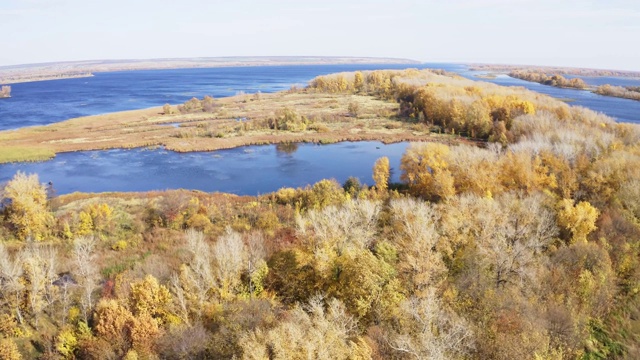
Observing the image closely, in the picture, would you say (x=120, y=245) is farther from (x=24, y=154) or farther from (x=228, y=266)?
(x=24, y=154)

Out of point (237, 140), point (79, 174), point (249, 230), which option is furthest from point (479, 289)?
point (237, 140)

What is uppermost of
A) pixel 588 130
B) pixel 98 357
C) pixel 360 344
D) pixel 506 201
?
pixel 588 130

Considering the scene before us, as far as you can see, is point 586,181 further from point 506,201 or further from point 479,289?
point 479,289

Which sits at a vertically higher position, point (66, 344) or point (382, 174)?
point (382, 174)

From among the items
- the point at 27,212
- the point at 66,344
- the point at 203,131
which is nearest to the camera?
the point at 66,344

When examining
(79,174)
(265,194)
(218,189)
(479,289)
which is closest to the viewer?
(479,289)

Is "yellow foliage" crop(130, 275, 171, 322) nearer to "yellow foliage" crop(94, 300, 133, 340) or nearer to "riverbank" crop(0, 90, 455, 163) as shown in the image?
"yellow foliage" crop(94, 300, 133, 340)

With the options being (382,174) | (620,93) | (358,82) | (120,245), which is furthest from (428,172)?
(620,93)
